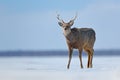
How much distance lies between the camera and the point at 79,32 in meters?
18.6

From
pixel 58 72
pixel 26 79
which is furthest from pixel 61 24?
pixel 26 79

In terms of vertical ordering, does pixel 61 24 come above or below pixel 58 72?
above

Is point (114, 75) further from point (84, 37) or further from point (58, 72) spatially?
point (84, 37)

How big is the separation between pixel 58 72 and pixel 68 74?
0.78 metres

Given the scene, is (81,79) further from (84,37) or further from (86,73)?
(84,37)

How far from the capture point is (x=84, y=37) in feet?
61.4

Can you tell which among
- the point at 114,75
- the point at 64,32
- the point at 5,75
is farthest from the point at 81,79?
the point at 64,32

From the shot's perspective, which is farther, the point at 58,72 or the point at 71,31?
the point at 71,31

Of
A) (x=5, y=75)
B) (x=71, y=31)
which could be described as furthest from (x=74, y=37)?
(x=5, y=75)

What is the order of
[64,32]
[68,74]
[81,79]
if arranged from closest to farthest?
1. [81,79]
2. [68,74]
3. [64,32]

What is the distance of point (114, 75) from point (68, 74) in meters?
1.51

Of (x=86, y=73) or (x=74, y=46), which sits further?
(x=74, y=46)

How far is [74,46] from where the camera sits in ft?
60.4

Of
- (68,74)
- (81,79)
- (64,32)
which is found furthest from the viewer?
(64,32)
